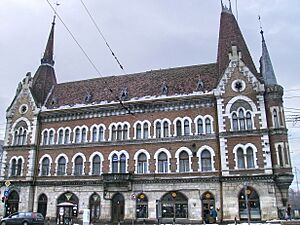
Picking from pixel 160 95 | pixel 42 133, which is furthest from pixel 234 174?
pixel 42 133

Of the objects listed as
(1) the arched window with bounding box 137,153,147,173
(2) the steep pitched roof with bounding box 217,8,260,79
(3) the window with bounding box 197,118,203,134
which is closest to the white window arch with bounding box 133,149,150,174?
(1) the arched window with bounding box 137,153,147,173

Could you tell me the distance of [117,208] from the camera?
113 ft

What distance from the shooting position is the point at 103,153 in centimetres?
3641

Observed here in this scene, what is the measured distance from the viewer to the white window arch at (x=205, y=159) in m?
32.4

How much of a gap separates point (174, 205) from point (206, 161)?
18.3 feet

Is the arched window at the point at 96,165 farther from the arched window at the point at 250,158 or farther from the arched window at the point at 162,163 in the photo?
the arched window at the point at 250,158

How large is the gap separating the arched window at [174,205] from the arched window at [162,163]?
2.49 m

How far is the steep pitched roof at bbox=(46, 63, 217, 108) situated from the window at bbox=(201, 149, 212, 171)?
726 centimetres

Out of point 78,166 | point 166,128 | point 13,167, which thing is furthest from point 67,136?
point 166,128

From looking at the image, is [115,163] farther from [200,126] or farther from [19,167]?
[19,167]

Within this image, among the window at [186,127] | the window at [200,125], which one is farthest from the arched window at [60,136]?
the window at [200,125]

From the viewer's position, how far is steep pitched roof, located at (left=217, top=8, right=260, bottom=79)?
35.8 m

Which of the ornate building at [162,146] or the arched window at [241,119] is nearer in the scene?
the ornate building at [162,146]

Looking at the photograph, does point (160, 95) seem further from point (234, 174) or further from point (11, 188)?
point (11, 188)
